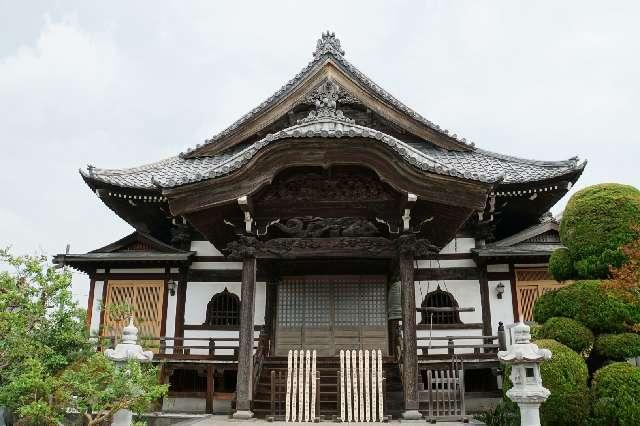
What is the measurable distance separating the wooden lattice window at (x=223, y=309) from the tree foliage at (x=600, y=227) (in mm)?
8057

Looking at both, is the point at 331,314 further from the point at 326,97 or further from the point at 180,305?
the point at 326,97

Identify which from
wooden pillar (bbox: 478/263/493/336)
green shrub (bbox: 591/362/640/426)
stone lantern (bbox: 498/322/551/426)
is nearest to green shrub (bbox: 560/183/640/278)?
green shrub (bbox: 591/362/640/426)

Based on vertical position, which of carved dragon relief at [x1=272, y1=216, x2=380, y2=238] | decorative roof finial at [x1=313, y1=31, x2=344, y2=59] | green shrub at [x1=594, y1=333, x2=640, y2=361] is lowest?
green shrub at [x1=594, y1=333, x2=640, y2=361]

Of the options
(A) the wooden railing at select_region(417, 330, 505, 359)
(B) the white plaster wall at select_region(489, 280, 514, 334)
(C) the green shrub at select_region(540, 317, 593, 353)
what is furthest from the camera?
(B) the white plaster wall at select_region(489, 280, 514, 334)

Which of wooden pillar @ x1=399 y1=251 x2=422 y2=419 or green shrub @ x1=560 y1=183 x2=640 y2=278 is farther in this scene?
wooden pillar @ x1=399 y1=251 x2=422 y2=419

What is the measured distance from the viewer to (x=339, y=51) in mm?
15609

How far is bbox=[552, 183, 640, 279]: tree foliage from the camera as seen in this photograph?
8164 millimetres

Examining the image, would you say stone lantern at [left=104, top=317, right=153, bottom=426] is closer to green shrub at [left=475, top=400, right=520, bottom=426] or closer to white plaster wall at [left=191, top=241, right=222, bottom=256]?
green shrub at [left=475, top=400, right=520, bottom=426]

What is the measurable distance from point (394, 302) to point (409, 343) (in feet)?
10.7

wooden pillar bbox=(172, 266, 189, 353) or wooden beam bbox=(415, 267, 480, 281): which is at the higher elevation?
wooden beam bbox=(415, 267, 480, 281)

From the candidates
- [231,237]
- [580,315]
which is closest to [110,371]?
[231,237]

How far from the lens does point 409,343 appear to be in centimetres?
923

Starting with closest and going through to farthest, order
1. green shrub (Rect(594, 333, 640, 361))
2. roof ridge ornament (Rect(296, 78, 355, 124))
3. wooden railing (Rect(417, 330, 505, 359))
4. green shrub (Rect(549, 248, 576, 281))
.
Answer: green shrub (Rect(594, 333, 640, 361))
green shrub (Rect(549, 248, 576, 281))
wooden railing (Rect(417, 330, 505, 359))
roof ridge ornament (Rect(296, 78, 355, 124))

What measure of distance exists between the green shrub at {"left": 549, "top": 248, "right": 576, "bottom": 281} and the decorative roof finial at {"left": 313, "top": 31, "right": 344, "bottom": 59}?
29.2 feet
